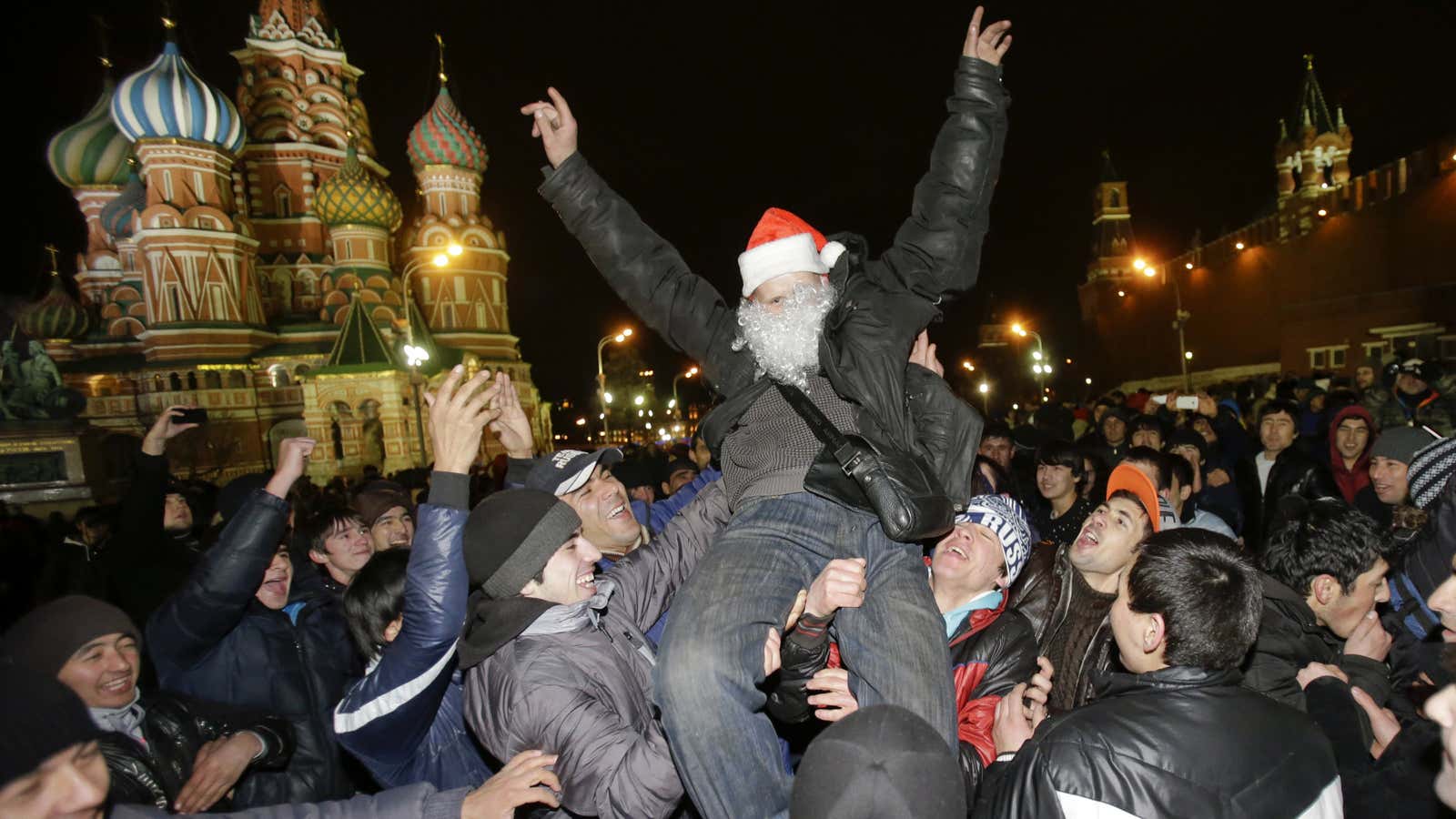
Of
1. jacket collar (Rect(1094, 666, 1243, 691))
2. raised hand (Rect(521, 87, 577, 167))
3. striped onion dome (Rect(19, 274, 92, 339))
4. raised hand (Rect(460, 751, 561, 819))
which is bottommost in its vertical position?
raised hand (Rect(460, 751, 561, 819))

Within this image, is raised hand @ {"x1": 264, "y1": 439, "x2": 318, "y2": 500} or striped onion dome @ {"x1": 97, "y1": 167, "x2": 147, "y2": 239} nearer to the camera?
raised hand @ {"x1": 264, "y1": 439, "x2": 318, "y2": 500}

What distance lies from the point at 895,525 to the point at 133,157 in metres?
53.7

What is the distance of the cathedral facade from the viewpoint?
115ft

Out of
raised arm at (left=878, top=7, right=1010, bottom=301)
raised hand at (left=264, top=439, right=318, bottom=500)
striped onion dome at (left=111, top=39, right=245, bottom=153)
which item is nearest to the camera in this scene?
raised arm at (left=878, top=7, right=1010, bottom=301)

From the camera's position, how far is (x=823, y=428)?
269cm

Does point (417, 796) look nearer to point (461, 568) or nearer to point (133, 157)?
point (461, 568)

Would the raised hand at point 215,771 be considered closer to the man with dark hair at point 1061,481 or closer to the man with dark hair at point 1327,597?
the man with dark hair at point 1327,597

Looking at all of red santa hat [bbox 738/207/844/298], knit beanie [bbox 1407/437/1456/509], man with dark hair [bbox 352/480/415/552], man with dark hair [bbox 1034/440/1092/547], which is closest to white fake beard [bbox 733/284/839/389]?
red santa hat [bbox 738/207/844/298]

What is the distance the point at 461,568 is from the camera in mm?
2645

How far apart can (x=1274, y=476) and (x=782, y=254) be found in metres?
5.35

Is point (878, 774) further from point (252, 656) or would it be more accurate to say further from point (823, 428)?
point (252, 656)

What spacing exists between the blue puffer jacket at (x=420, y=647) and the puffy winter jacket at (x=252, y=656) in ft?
2.30

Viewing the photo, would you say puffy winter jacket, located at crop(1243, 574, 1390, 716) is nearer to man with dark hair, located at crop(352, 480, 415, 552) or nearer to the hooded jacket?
the hooded jacket

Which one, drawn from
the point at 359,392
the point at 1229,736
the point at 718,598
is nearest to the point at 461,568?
the point at 718,598
